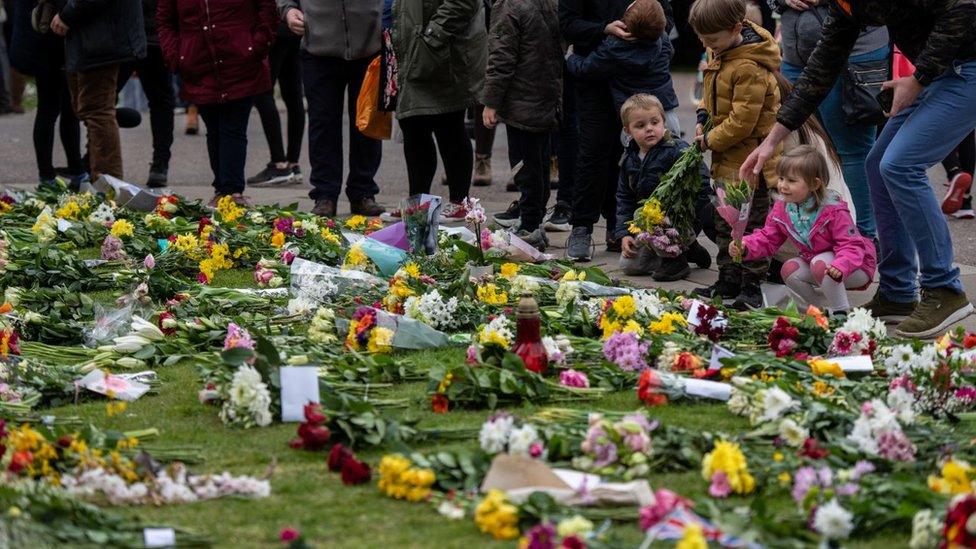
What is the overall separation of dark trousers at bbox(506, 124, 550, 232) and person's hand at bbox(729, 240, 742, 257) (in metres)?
1.90

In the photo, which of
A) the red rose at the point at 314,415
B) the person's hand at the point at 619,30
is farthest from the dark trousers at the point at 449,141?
the red rose at the point at 314,415

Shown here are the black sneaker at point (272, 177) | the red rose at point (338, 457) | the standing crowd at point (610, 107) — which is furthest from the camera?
the black sneaker at point (272, 177)

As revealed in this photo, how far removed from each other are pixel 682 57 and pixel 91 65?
15.1 meters

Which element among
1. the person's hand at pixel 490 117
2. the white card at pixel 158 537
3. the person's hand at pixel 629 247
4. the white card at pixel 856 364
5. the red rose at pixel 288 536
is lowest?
the person's hand at pixel 629 247

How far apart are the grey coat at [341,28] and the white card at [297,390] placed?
16.3ft

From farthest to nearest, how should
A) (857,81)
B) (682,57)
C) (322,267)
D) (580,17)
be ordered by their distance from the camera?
(682,57) → (580,17) → (857,81) → (322,267)

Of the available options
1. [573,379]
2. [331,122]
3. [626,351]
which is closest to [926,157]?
[626,351]

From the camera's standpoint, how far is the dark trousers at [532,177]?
26.0ft

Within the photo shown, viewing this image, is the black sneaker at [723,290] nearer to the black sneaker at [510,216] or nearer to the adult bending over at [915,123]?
the adult bending over at [915,123]

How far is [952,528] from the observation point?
292 cm

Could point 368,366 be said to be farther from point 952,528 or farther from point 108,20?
point 108,20

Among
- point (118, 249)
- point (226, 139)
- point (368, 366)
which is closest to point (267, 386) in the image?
point (368, 366)

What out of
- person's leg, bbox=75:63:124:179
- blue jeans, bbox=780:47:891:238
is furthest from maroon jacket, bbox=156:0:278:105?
blue jeans, bbox=780:47:891:238

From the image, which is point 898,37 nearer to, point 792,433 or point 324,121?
point 792,433
